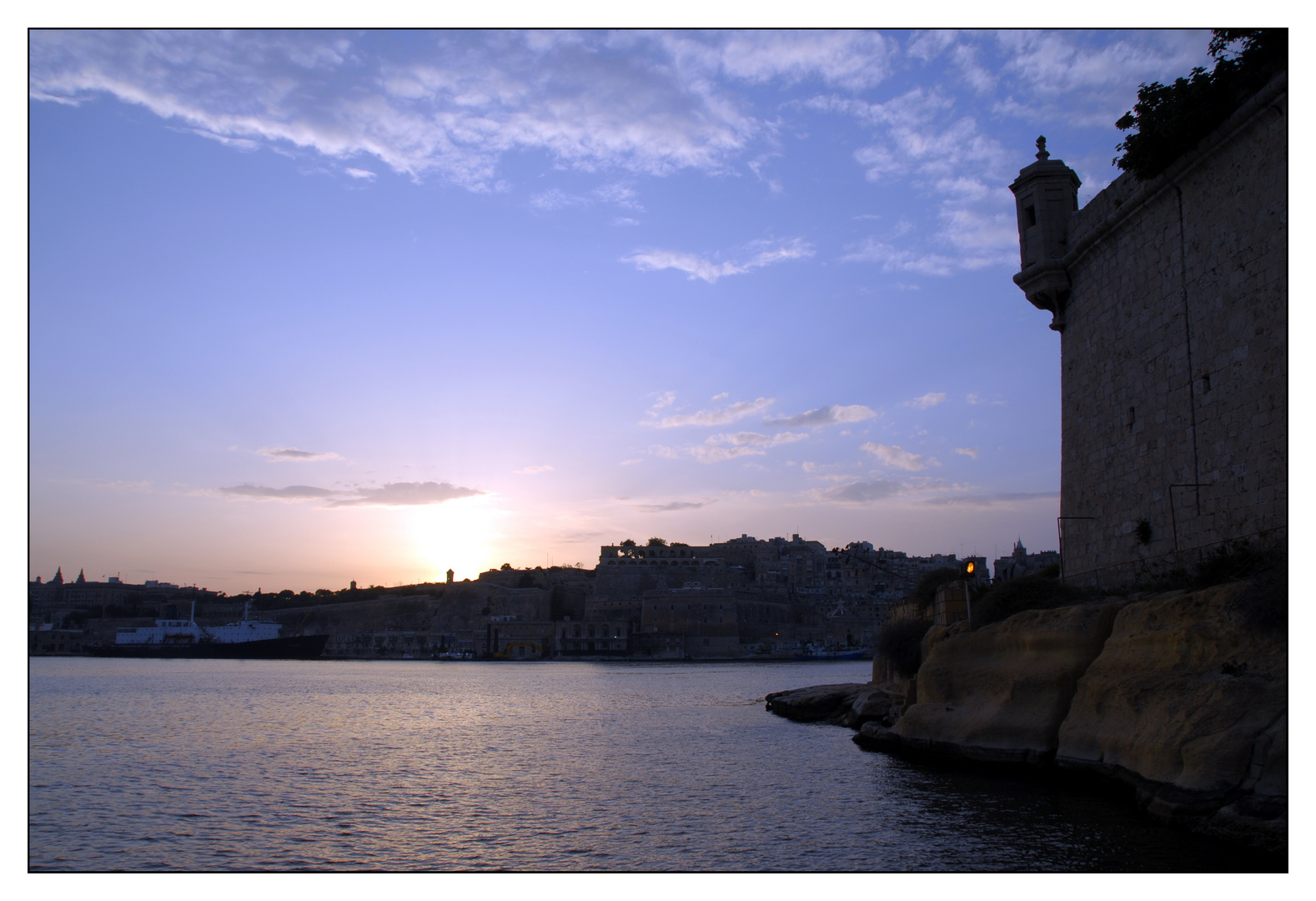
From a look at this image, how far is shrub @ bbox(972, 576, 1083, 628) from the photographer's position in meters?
12.9

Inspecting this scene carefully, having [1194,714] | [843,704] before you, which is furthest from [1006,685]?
[843,704]

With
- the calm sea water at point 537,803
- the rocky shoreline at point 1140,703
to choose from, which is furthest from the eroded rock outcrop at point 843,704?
the rocky shoreline at point 1140,703

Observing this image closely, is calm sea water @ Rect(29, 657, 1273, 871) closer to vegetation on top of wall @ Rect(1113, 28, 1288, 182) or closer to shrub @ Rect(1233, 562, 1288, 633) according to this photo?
shrub @ Rect(1233, 562, 1288, 633)

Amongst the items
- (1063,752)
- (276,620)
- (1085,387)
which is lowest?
(276,620)

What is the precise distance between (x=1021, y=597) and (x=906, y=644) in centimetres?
595

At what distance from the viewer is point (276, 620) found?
94.8m

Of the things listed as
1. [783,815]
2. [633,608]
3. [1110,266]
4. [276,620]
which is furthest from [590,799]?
[276,620]

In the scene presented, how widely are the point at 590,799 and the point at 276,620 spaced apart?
92956 millimetres

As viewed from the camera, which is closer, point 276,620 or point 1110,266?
point 1110,266

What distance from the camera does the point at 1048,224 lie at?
1434cm

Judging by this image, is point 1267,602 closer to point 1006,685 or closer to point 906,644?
point 1006,685

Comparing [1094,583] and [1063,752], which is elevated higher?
[1094,583]

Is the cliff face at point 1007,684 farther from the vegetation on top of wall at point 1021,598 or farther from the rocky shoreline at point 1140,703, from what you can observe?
the vegetation on top of wall at point 1021,598
